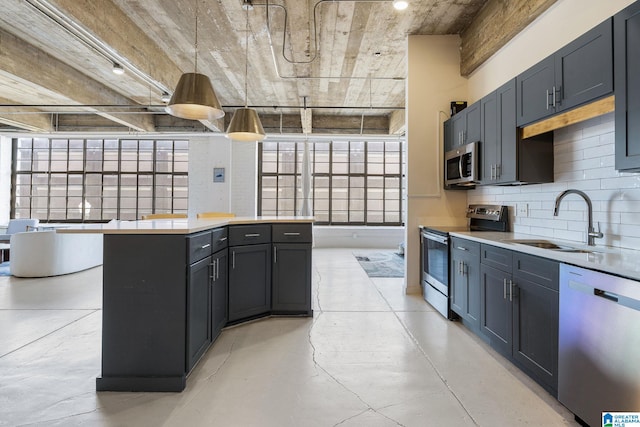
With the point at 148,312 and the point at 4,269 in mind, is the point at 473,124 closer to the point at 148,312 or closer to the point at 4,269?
the point at 148,312

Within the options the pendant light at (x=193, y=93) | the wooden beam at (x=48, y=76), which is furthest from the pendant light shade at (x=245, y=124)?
the wooden beam at (x=48, y=76)

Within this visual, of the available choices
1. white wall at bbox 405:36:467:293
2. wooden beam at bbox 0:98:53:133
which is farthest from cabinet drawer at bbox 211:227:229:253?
wooden beam at bbox 0:98:53:133

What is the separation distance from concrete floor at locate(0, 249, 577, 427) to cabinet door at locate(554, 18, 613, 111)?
6.26 feet

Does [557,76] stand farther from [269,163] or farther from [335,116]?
[269,163]

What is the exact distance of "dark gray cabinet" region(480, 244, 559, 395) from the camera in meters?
1.94

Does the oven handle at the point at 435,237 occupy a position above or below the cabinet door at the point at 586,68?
below

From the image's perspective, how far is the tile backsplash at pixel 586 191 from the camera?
2148 mm

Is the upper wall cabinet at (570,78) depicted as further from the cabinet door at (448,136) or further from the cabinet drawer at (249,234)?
the cabinet drawer at (249,234)

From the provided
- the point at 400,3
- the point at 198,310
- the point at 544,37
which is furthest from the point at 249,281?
the point at 544,37

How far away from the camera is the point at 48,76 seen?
16.2 ft

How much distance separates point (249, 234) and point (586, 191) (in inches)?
111

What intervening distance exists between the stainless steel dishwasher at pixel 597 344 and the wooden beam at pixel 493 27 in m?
2.43

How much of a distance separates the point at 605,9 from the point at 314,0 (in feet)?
8.41

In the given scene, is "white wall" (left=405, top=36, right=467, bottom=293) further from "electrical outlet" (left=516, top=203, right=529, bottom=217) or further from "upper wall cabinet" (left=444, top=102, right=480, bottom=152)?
"electrical outlet" (left=516, top=203, right=529, bottom=217)
